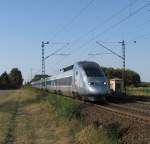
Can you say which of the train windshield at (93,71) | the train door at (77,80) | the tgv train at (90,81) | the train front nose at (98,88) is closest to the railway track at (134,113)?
the train front nose at (98,88)

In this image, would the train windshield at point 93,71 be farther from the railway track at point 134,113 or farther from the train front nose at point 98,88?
the railway track at point 134,113

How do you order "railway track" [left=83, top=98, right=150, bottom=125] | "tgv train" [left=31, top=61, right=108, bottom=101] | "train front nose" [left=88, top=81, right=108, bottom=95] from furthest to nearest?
"tgv train" [left=31, top=61, right=108, bottom=101]
"train front nose" [left=88, top=81, right=108, bottom=95]
"railway track" [left=83, top=98, right=150, bottom=125]

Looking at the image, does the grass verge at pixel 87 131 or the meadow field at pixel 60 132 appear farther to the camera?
the meadow field at pixel 60 132

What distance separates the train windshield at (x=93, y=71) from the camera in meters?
33.7

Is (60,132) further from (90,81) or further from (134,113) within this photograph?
(90,81)

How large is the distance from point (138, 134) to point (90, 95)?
1906 cm

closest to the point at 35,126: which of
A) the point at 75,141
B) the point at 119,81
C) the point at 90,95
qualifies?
the point at 75,141

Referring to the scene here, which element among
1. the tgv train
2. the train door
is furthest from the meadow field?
the train door

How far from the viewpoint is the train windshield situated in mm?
33719

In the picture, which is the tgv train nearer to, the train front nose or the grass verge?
the train front nose

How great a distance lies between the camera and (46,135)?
60.7ft

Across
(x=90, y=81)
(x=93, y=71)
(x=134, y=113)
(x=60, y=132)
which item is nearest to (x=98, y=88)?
(x=90, y=81)

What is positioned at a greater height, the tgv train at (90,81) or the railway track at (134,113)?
the tgv train at (90,81)

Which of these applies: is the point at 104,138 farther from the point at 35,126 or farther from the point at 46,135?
the point at 35,126
